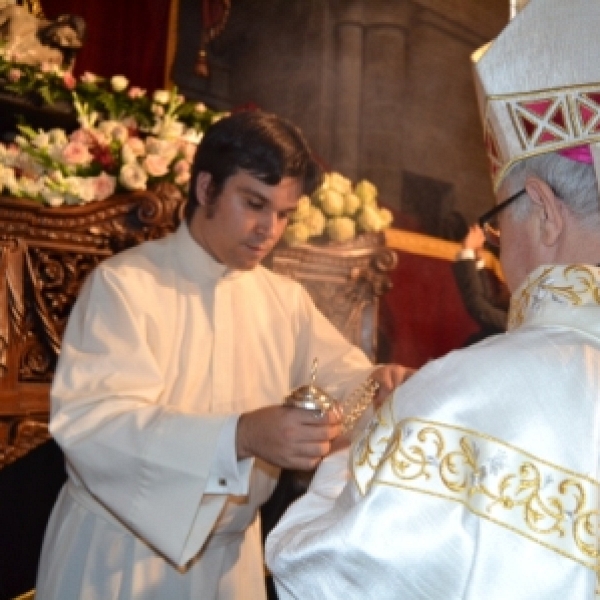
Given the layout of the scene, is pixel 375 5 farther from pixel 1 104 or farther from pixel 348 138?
pixel 1 104

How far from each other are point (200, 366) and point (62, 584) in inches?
25.6

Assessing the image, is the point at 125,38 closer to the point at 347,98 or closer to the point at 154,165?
the point at 347,98

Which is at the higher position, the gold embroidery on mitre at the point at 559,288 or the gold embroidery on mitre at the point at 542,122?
the gold embroidery on mitre at the point at 542,122

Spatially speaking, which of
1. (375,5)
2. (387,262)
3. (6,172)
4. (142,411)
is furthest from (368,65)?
(142,411)

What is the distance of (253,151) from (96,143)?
0.72m

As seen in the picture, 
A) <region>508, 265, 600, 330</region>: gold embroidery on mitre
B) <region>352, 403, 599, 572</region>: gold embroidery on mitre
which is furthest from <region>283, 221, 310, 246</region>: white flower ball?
<region>352, 403, 599, 572</region>: gold embroidery on mitre

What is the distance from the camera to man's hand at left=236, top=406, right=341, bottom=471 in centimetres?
189

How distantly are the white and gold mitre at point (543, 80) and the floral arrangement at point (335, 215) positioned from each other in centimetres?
194

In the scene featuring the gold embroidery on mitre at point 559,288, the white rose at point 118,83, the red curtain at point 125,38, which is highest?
the red curtain at point 125,38

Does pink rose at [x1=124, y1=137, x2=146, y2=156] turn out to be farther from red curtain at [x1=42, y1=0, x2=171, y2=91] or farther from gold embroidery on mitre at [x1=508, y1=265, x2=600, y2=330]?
gold embroidery on mitre at [x1=508, y1=265, x2=600, y2=330]

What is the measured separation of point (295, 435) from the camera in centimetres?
188

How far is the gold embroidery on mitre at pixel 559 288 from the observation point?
3.86ft

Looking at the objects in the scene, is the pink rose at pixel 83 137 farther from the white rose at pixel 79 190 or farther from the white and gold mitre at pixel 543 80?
the white and gold mitre at pixel 543 80

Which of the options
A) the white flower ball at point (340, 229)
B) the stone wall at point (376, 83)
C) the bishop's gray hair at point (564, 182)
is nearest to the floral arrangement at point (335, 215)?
the white flower ball at point (340, 229)
